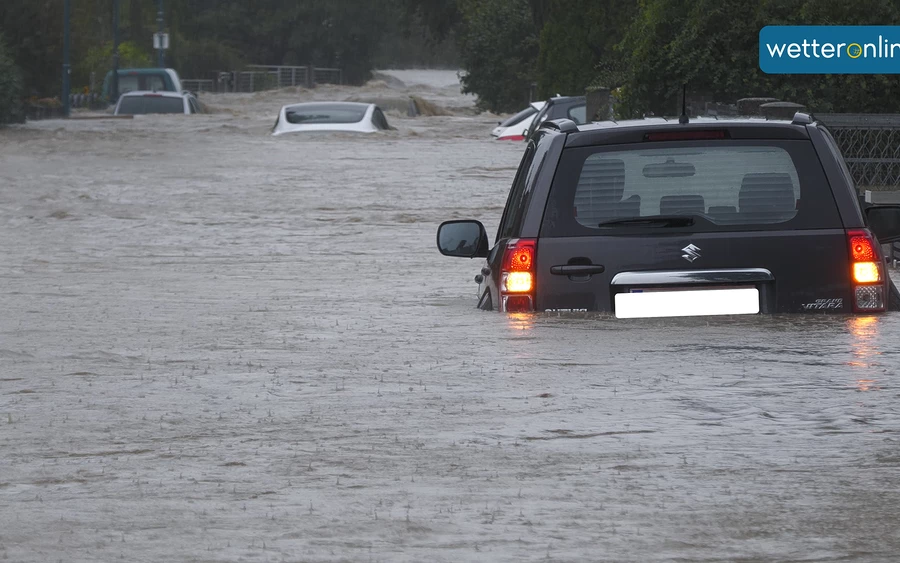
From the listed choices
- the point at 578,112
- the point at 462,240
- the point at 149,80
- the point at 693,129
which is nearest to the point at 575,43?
the point at 578,112

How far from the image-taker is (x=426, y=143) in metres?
37.1

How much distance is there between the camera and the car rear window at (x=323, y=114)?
36625mm

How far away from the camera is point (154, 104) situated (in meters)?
44.9

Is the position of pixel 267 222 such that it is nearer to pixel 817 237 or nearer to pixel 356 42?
pixel 817 237

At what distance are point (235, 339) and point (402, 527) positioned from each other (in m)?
4.39

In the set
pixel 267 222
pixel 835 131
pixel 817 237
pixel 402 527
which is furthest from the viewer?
pixel 267 222

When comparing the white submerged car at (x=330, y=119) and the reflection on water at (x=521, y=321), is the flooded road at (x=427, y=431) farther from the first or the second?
the white submerged car at (x=330, y=119)

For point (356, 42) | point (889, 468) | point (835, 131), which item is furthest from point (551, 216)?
point (356, 42)

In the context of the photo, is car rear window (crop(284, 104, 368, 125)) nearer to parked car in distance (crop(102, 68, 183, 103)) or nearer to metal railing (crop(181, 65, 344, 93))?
parked car in distance (crop(102, 68, 183, 103))

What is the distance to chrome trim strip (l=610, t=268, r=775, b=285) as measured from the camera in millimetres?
7250

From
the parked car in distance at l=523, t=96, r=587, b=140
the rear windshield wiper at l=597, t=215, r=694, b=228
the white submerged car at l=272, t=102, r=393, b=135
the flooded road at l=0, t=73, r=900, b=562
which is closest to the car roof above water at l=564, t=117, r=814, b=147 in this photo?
the rear windshield wiper at l=597, t=215, r=694, b=228

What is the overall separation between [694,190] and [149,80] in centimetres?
5194

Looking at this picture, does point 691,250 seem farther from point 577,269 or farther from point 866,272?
point 866,272

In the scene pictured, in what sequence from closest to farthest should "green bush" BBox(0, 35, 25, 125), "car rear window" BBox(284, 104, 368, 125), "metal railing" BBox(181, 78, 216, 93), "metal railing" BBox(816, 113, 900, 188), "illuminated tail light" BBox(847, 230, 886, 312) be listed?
"illuminated tail light" BBox(847, 230, 886, 312) → "metal railing" BBox(816, 113, 900, 188) → "car rear window" BBox(284, 104, 368, 125) → "green bush" BBox(0, 35, 25, 125) → "metal railing" BBox(181, 78, 216, 93)
